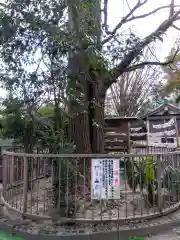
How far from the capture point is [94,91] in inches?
240

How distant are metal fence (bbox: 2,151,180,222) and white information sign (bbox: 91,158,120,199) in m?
0.08

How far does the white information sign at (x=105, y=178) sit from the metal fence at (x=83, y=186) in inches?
3.1

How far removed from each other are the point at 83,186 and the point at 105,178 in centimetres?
48

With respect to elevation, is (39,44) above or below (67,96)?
above

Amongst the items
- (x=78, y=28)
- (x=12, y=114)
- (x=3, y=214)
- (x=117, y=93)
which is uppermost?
(x=117, y=93)

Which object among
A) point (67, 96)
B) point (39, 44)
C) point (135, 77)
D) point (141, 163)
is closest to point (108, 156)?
point (141, 163)

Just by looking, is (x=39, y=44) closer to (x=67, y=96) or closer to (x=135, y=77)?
(x=67, y=96)

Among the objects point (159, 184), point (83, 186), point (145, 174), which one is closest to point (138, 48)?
point (145, 174)

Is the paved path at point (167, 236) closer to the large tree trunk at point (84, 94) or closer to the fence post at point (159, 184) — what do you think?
the fence post at point (159, 184)

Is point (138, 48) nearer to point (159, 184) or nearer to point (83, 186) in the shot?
point (159, 184)

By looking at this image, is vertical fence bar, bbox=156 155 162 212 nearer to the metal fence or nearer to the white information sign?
the metal fence

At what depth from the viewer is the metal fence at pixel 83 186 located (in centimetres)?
429

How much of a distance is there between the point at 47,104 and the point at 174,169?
8.50ft

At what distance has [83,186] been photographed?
4.49m
